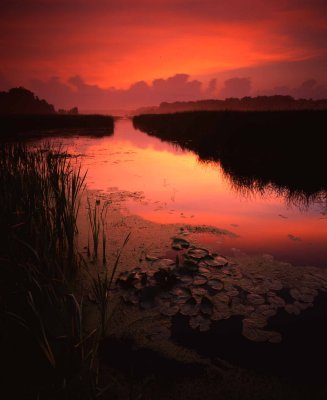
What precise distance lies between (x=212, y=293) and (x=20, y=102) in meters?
139

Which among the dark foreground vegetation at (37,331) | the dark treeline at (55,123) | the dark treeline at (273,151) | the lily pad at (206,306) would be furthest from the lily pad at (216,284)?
the dark treeline at (55,123)

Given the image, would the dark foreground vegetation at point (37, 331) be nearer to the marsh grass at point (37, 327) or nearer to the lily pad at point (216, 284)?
the marsh grass at point (37, 327)

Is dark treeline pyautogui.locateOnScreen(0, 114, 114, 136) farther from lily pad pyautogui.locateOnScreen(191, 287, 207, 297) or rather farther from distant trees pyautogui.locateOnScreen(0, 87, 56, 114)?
distant trees pyautogui.locateOnScreen(0, 87, 56, 114)

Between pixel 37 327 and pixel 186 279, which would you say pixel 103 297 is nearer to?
pixel 37 327

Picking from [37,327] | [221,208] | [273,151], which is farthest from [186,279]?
[273,151]

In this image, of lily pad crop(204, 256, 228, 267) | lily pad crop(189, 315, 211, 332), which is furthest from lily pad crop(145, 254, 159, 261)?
lily pad crop(189, 315, 211, 332)

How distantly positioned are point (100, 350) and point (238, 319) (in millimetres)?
1449

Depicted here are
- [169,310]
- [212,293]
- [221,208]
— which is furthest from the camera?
[221,208]

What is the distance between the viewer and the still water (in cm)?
489

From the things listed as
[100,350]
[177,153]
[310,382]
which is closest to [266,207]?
[310,382]

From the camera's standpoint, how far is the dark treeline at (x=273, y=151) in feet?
29.4

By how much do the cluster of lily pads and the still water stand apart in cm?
82

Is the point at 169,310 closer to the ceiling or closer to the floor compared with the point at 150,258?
closer to the floor

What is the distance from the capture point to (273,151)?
12.4 meters
